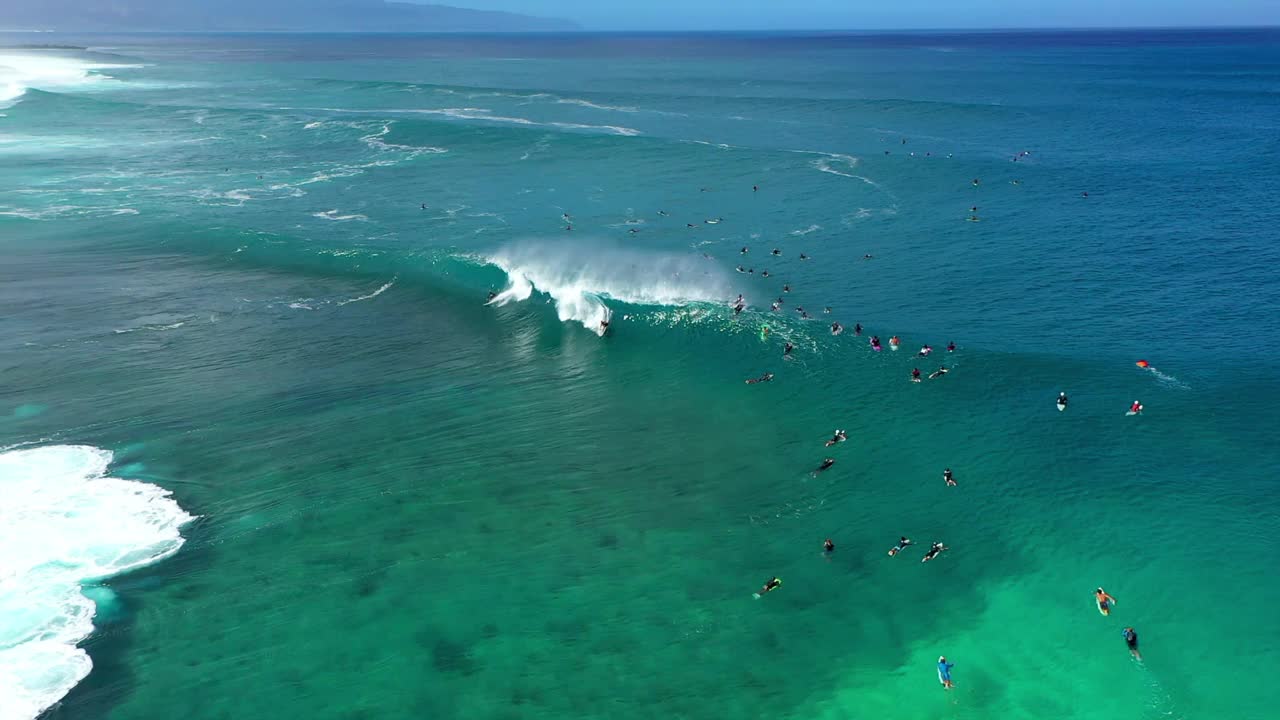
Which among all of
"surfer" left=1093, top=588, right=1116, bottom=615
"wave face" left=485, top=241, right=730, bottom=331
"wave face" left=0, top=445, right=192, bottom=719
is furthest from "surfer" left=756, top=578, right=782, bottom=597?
"wave face" left=485, top=241, right=730, bottom=331

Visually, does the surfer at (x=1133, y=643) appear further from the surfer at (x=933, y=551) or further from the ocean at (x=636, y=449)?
the surfer at (x=933, y=551)

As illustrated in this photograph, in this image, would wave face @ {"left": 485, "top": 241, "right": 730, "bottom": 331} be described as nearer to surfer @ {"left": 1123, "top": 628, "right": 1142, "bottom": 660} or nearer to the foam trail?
the foam trail

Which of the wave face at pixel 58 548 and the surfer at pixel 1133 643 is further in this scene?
the surfer at pixel 1133 643

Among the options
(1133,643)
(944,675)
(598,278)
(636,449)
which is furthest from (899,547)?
(598,278)

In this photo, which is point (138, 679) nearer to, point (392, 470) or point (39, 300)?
point (392, 470)

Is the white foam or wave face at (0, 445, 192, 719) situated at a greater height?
the white foam

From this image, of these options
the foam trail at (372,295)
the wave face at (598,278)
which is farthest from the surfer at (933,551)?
the foam trail at (372,295)
